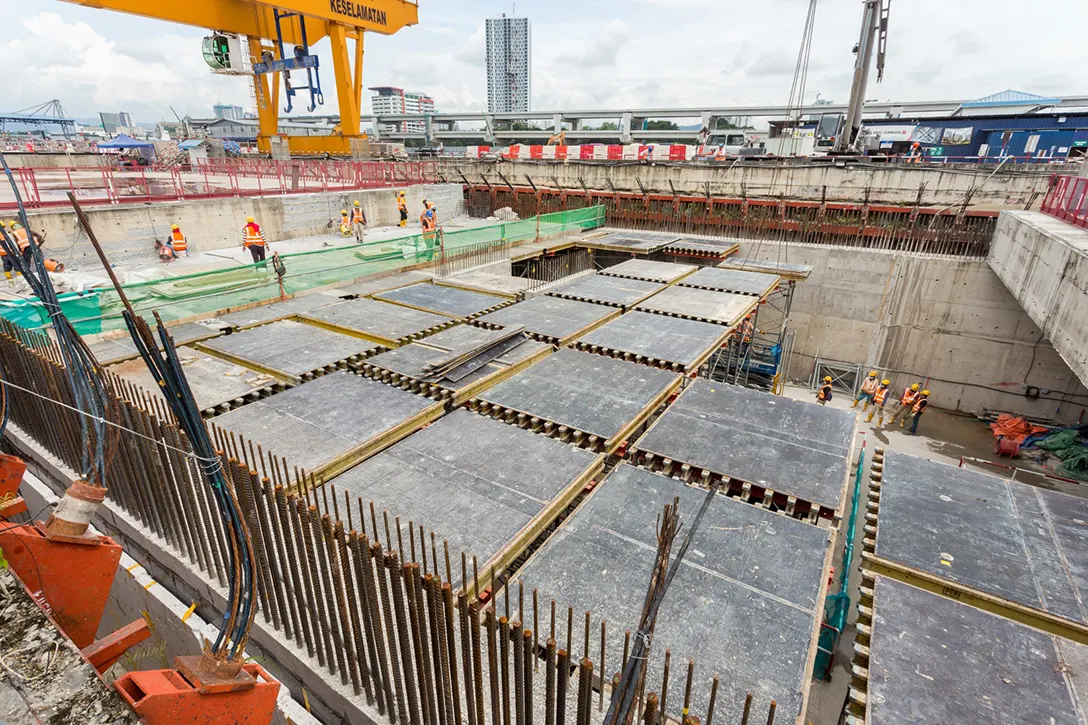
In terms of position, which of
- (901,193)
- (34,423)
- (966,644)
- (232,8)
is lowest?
(34,423)

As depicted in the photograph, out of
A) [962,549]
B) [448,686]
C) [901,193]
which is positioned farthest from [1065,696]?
[901,193]

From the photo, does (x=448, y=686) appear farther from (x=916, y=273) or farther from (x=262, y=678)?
(x=916, y=273)

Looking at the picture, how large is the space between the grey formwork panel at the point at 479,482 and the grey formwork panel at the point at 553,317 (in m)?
3.50

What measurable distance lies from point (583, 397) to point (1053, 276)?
10.5 metres

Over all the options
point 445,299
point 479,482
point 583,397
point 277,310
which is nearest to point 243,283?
point 277,310

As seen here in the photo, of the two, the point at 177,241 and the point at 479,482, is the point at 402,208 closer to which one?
the point at 177,241

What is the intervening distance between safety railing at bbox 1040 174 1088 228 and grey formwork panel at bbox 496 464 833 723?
12709mm

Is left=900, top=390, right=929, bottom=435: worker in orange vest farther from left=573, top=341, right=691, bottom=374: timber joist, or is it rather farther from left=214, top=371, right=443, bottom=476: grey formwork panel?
left=214, top=371, right=443, bottom=476: grey formwork panel

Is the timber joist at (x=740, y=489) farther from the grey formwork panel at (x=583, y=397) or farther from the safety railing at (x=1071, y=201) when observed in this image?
the safety railing at (x=1071, y=201)

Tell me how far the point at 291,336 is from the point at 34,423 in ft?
11.9

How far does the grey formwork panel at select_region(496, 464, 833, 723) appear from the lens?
3428 mm

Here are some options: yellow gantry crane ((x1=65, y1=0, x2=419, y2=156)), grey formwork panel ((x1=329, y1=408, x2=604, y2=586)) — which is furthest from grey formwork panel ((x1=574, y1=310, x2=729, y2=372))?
yellow gantry crane ((x1=65, y1=0, x2=419, y2=156))

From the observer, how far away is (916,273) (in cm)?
Result: 1900

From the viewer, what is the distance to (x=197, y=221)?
1734 cm
